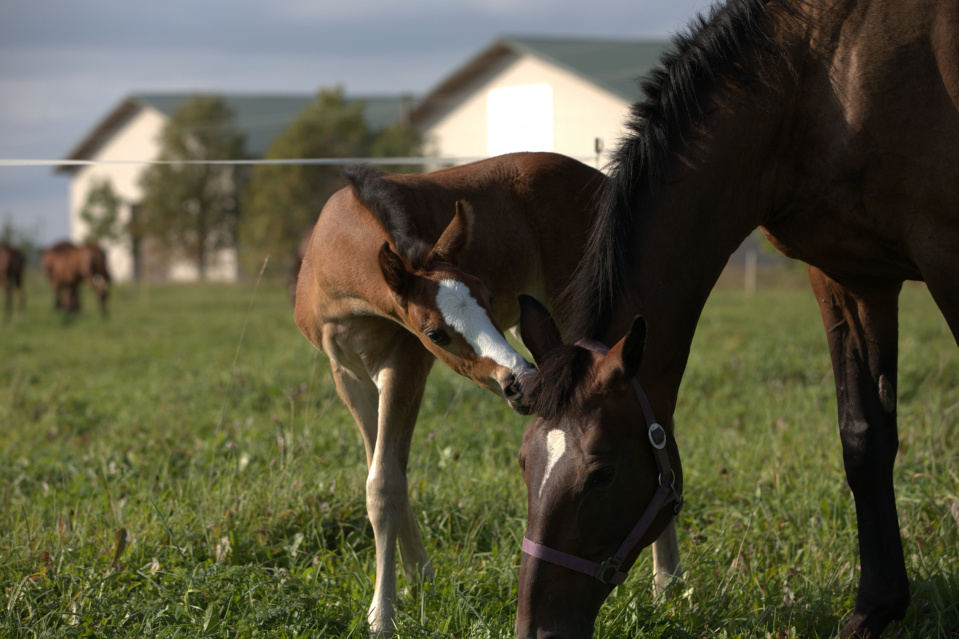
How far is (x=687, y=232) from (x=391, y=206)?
1.16 meters

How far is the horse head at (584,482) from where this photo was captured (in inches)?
82.2

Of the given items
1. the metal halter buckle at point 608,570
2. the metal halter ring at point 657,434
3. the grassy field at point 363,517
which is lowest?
the grassy field at point 363,517

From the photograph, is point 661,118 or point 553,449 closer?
point 553,449

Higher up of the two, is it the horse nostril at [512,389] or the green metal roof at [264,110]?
the green metal roof at [264,110]

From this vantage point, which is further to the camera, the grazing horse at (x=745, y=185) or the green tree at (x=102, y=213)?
the green tree at (x=102, y=213)

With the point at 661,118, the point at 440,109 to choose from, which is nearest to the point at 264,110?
the point at 440,109

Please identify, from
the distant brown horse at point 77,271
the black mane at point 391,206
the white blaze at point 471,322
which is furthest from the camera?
the distant brown horse at point 77,271

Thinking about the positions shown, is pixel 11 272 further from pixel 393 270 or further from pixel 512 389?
pixel 512 389

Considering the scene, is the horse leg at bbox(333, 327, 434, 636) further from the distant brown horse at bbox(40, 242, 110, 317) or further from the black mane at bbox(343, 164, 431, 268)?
the distant brown horse at bbox(40, 242, 110, 317)

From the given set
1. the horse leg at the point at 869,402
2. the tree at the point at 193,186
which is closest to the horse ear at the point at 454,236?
the horse leg at the point at 869,402

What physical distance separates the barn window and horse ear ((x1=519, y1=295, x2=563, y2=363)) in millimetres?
2928

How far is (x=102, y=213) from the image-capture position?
1417 inches

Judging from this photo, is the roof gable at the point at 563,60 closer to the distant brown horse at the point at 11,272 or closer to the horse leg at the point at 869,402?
the distant brown horse at the point at 11,272

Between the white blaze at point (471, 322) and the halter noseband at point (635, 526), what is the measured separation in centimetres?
40
